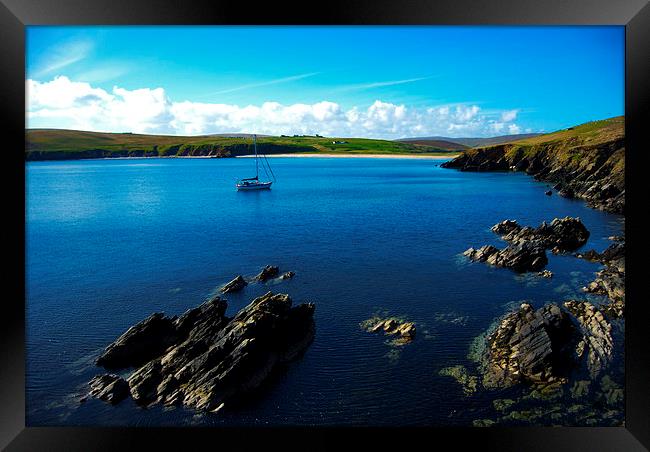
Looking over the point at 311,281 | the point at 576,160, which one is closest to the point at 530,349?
the point at 311,281

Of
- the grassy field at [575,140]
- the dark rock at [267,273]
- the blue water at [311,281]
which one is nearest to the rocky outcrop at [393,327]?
the blue water at [311,281]

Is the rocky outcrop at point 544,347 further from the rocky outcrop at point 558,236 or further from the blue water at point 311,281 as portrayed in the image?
the rocky outcrop at point 558,236

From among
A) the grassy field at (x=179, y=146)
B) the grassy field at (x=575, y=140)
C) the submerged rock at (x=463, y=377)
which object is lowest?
the submerged rock at (x=463, y=377)

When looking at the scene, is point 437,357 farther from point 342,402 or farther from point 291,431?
point 291,431

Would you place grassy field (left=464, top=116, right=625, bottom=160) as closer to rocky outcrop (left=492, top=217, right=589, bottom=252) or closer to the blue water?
the blue water

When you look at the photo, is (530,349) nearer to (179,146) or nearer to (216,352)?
(216,352)

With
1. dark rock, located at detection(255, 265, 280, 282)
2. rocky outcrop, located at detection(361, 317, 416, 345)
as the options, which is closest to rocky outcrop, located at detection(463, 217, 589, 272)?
Result: rocky outcrop, located at detection(361, 317, 416, 345)
